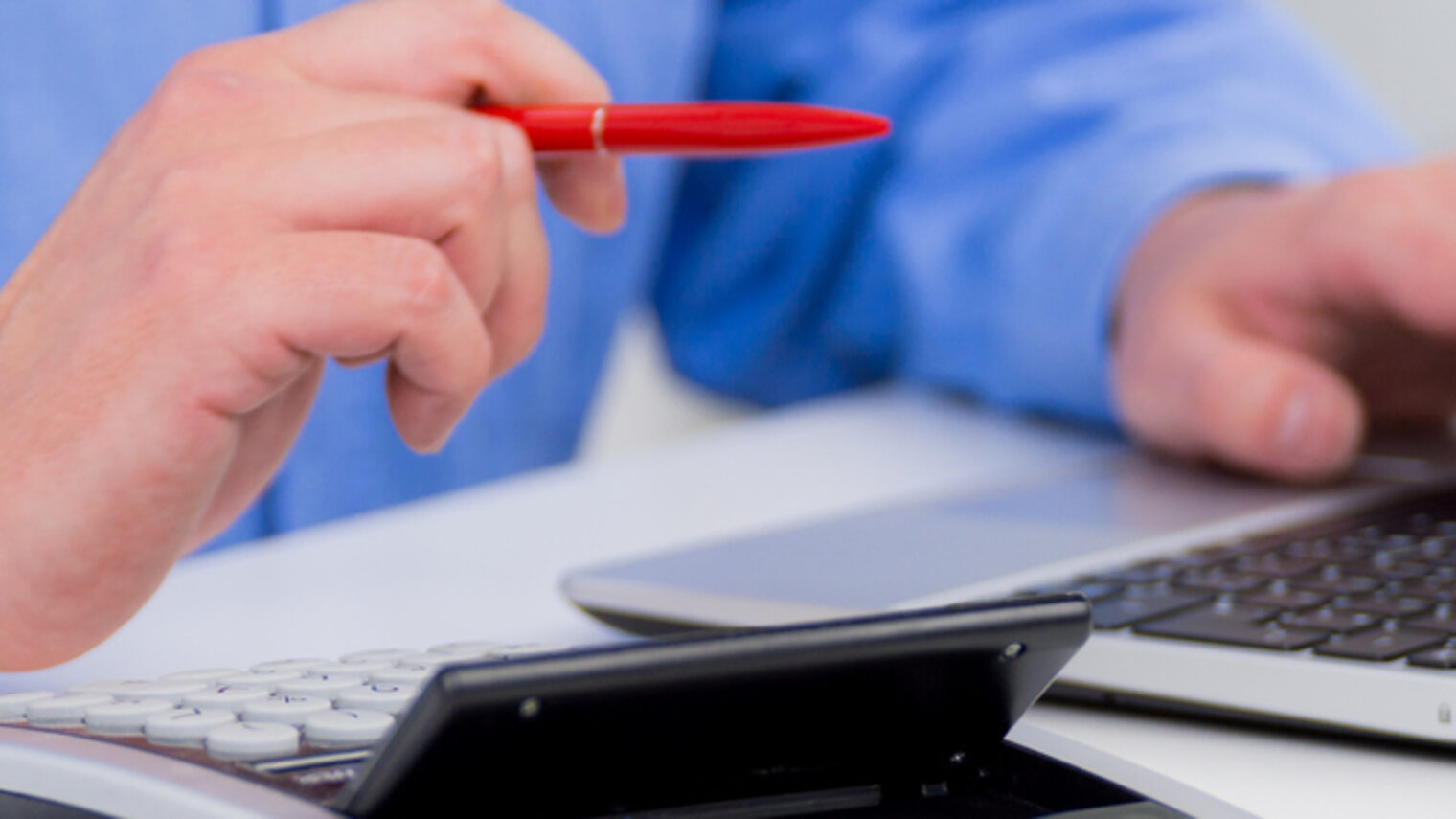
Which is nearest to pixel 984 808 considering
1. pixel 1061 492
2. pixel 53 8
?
pixel 1061 492

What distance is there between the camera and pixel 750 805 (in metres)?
0.18

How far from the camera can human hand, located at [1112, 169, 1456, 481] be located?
0.47 meters

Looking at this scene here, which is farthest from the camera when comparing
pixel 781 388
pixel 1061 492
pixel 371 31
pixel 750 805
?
pixel 781 388

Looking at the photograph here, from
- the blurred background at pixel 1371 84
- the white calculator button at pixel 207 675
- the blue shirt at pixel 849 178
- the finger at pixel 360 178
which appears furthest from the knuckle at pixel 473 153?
the blurred background at pixel 1371 84

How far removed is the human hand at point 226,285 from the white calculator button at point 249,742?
8 cm

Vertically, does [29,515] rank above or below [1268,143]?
below

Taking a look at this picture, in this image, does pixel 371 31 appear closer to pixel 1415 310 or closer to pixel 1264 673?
pixel 1264 673

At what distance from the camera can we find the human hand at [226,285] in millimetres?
241

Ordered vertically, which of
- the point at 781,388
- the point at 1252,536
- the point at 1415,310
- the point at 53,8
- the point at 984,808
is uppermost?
the point at 781,388

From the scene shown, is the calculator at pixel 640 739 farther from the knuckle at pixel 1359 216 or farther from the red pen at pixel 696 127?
the knuckle at pixel 1359 216

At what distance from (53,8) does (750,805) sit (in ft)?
1.39

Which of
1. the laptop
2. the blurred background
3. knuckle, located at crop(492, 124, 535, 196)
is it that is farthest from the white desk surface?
the blurred background

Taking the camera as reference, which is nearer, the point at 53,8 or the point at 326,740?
the point at 326,740

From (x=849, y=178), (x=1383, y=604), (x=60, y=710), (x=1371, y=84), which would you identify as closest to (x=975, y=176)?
(x=849, y=178)
